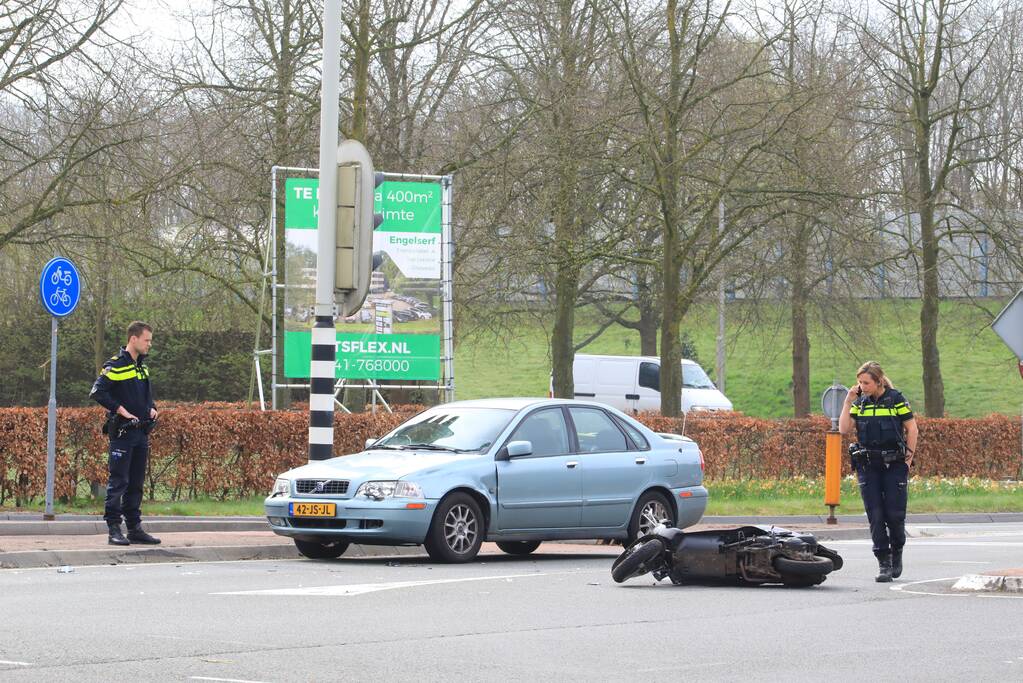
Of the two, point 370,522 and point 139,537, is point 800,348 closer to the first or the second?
point 139,537

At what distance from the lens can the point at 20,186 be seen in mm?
25328

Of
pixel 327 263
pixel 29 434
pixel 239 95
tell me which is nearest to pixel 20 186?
pixel 239 95

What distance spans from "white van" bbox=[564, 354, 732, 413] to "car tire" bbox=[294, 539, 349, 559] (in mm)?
25745

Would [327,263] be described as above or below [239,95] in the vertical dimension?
below

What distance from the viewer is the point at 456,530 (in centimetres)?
1362

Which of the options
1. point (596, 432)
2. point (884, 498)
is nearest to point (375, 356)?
point (596, 432)

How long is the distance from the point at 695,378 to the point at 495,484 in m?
27.5

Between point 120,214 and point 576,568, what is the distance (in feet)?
42.7

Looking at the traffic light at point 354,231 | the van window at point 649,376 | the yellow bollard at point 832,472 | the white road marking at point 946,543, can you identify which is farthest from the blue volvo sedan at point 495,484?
the van window at point 649,376

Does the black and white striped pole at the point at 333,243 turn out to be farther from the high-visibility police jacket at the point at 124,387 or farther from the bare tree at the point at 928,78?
the bare tree at the point at 928,78

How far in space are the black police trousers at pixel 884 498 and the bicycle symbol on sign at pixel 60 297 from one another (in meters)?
8.94

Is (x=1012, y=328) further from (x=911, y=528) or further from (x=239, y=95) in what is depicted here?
(x=239, y=95)

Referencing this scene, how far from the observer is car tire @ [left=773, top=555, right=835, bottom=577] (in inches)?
472

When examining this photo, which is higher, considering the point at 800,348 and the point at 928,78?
the point at 928,78
